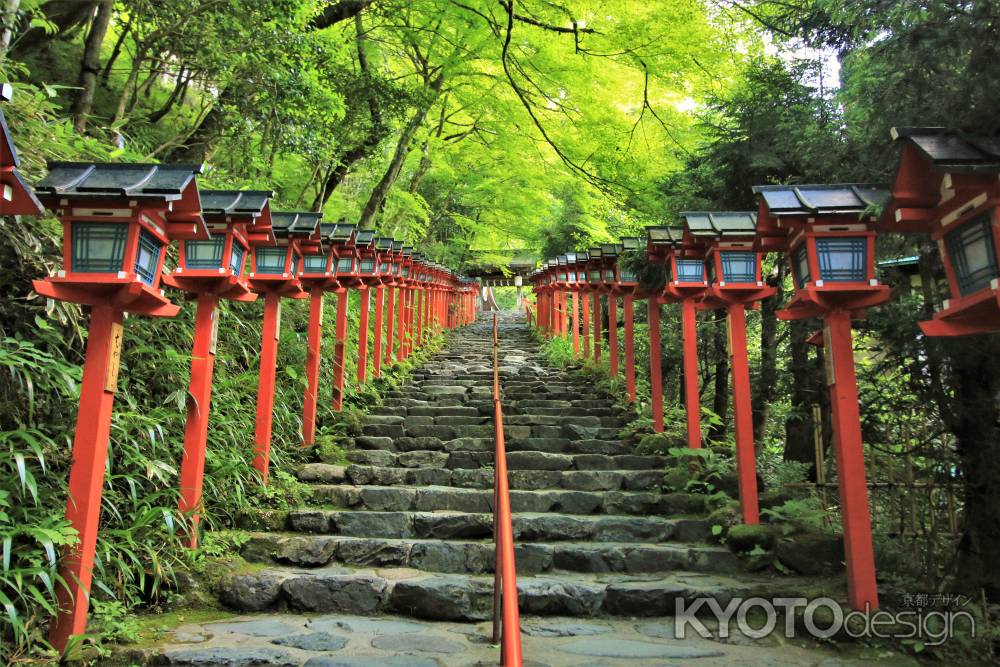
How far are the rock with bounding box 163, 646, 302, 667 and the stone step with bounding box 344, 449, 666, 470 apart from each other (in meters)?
3.87

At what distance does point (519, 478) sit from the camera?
23.8ft

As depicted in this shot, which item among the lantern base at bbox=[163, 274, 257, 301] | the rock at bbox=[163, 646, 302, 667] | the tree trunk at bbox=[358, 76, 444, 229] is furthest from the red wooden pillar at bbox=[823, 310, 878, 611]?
the tree trunk at bbox=[358, 76, 444, 229]

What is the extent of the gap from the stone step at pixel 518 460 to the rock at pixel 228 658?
387 cm

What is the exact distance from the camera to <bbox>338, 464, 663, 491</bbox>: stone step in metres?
7.14

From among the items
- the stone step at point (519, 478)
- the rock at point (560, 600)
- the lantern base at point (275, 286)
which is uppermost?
the lantern base at point (275, 286)

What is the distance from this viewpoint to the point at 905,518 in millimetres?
5859

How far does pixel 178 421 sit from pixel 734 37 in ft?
23.4

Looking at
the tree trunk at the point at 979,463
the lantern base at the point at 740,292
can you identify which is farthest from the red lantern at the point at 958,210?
the lantern base at the point at 740,292

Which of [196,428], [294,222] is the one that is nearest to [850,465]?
[196,428]

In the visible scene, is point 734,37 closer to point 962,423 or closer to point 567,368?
point 962,423

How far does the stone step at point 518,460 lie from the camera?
7719mm

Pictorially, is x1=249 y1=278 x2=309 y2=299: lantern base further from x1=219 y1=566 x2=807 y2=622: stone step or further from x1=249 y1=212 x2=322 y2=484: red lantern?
x1=219 y1=566 x2=807 y2=622: stone step

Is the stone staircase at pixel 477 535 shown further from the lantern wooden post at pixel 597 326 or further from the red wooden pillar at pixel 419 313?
the red wooden pillar at pixel 419 313

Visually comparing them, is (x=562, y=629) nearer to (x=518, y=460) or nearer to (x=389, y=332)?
(x=518, y=460)
